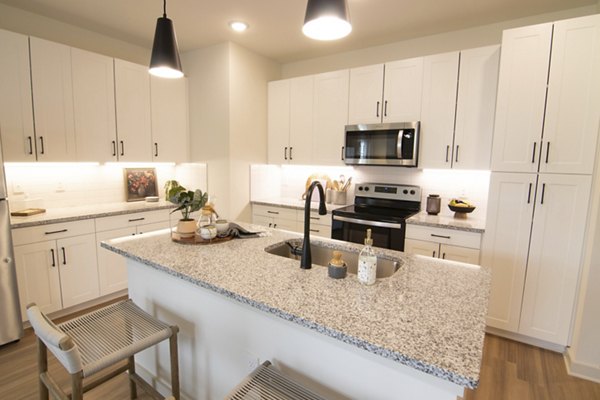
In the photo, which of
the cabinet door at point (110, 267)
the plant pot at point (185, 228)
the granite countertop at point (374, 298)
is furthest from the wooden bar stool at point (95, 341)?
the cabinet door at point (110, 267)

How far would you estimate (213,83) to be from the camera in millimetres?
3580

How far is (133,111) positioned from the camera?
338 cm

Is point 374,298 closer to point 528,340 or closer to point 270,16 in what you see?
point 528,340

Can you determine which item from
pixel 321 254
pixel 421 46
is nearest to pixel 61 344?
pixel 321 254

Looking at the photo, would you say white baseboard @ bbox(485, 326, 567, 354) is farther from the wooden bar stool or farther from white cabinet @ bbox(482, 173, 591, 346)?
the wooden bar stool

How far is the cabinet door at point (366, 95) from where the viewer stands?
126 inches

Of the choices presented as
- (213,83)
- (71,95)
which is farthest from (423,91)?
(71,95)

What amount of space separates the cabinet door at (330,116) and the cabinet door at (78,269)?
2483 millimetres

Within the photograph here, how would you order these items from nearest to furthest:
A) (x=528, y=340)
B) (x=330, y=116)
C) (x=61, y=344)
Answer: (x=61, y=344) → (x=528, y=340) → (x=330, y=116)

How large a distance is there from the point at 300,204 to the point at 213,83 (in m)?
1.73

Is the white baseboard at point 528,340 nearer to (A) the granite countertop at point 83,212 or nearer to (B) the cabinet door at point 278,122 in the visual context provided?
(B) the cabinet door at point 278,122

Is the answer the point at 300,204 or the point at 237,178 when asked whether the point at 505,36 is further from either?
the point at 237,178

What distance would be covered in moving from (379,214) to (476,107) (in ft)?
4.17

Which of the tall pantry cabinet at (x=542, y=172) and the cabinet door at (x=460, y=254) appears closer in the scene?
the tall pantry cabinet at (x=542, y=172)
